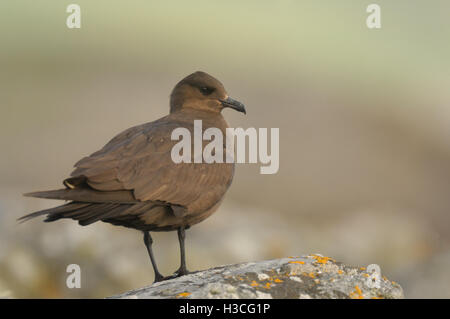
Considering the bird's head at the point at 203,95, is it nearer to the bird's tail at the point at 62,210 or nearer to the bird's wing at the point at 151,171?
the bird's wing at the point at 151,171

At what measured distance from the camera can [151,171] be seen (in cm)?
685

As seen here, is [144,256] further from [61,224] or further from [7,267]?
[7,267]

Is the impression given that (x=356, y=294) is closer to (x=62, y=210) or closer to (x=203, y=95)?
(x=62, y=210)

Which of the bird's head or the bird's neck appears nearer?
the bird's neck

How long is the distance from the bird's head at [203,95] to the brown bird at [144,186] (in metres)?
0.66

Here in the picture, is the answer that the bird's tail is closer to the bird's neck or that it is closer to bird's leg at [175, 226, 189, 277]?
bird's leg at [175, 226, 189, 277]

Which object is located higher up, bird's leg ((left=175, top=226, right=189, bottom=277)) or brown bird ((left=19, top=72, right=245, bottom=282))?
brown bird ((left=19, top=72, right=245, bottom=282))

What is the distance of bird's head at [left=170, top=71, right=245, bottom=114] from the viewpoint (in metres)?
8.53

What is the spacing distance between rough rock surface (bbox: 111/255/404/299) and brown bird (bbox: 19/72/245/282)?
0.97m

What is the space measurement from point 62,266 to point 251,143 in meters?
4.15

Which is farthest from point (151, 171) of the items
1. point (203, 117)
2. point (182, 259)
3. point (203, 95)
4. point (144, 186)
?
point (203, 95)

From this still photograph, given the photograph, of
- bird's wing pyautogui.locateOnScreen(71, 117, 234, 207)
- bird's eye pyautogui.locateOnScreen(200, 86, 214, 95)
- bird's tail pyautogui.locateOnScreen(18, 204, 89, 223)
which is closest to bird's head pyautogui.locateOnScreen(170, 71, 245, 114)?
bird's eye pyautogui.locateOnScreen(200, 86, 214, 95)
